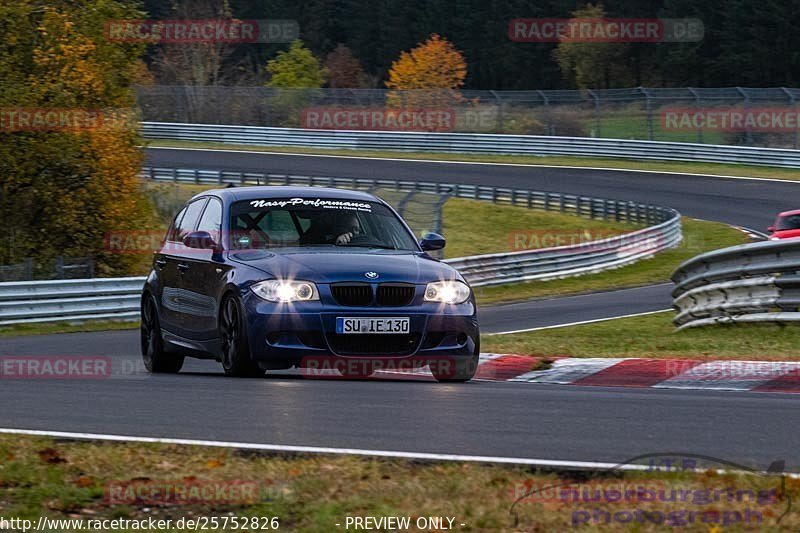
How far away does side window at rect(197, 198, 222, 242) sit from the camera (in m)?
10.8

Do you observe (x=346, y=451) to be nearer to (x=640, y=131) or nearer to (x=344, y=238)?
(x=344, y=238)

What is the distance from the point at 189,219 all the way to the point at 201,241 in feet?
4.04

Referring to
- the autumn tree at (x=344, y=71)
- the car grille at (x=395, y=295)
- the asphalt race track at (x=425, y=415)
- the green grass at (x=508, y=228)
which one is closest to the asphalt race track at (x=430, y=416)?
the asphalt race track at (x=425, y=415)

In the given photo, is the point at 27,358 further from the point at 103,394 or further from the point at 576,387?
the point at 576,387

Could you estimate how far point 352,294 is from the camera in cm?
965

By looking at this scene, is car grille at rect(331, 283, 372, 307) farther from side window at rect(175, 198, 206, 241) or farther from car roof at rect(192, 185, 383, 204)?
side window at rect(175, 198, 206, 241)

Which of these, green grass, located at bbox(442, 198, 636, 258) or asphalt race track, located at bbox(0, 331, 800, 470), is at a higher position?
asphalt race track, located at bbox(0, 331, 800, 470)

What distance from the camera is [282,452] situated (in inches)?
246

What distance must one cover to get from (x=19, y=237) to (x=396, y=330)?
899 inches

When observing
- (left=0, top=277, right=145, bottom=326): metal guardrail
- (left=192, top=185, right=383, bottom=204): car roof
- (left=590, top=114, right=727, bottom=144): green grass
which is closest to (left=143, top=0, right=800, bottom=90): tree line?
(left=590, top=114, right=727, bottom=144): green grass

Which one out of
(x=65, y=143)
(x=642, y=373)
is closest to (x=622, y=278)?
(x=65, y=143)

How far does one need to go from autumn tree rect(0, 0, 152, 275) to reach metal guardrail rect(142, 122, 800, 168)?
25908 mm

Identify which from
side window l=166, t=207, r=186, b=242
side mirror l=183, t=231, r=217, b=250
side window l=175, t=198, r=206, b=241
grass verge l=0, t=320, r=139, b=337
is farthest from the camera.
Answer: grass verge l=0, t=320, r=139, b=337

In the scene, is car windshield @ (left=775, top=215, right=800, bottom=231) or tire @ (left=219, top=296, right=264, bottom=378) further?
car windshield @ (left=775, top=215, right=800, bottom=231)
